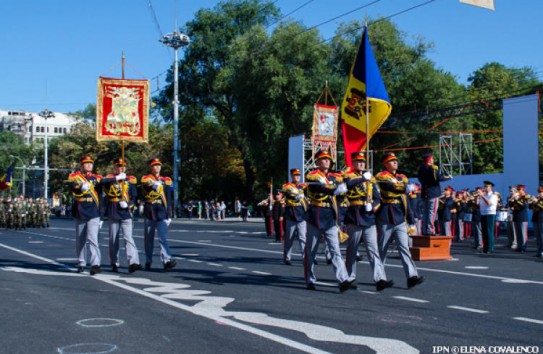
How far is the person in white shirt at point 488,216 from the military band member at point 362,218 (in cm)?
830

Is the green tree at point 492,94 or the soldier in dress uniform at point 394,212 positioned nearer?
the soldier in dress uniform at point 394,212

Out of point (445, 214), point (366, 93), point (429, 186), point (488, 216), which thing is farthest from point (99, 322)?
point (445, 214)

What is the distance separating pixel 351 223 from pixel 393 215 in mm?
645

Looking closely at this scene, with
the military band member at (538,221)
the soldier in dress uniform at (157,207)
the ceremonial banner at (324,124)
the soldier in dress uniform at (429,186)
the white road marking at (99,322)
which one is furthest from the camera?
the ceremonial banner at (324,124)

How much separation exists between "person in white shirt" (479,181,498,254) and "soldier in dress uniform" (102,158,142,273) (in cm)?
957

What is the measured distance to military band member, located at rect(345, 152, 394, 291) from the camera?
981 cm

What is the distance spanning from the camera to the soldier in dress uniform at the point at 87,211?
11.9 meters

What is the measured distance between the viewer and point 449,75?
48.1 meters

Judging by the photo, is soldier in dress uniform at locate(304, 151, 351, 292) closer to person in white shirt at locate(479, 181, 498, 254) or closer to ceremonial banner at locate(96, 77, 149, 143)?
ceremonial banner at locate(96, 77, 149, 143)

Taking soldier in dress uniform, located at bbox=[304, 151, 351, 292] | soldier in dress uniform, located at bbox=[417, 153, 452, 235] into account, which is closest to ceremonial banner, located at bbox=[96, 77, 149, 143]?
soldier in dress uniform, located at bbox=[417, 153, 452, 235]

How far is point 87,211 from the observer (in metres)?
12.0

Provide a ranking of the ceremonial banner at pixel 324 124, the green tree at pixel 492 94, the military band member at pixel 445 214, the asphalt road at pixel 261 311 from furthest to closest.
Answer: the green tree at pixel 492 94
the ceremonial banner at pixel 324 124
the military band member at pixel 445 214
the asphalt road at pixel 261 311

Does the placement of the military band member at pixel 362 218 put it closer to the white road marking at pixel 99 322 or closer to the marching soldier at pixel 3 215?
the white road marking at pixel 99 322

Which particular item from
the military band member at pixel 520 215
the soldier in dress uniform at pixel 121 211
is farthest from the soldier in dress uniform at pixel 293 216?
the military band member at pixel 520 215
